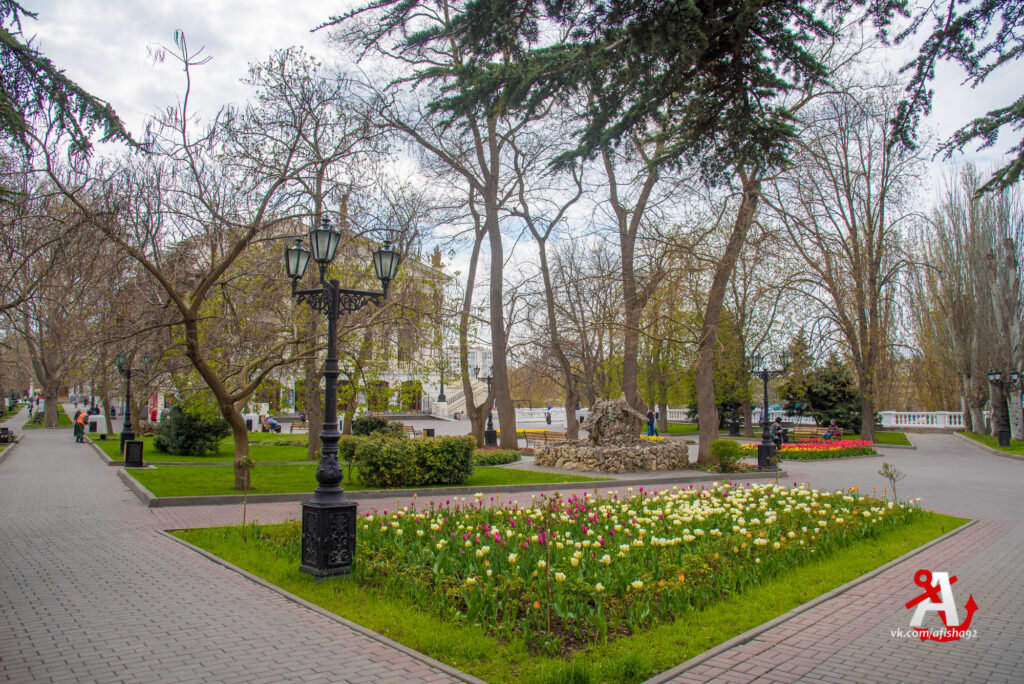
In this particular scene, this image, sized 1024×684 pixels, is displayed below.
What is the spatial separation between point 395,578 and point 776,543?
4060 mm

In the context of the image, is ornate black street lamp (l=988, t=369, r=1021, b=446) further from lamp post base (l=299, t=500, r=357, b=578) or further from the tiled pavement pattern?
the tiled pavement pattern

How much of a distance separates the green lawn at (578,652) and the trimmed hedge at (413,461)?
6.17 meters

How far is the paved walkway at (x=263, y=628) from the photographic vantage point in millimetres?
4414

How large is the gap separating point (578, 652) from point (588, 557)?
6.69 feet

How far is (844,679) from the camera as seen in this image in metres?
4.28

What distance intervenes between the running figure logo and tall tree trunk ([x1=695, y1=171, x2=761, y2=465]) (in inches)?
470

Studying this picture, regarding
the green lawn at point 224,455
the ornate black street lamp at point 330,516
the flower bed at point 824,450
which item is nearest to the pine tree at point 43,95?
the ornate black street lamp at point 330,516

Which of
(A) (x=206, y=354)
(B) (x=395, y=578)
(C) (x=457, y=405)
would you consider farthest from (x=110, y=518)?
(C) (x=457, y=405)

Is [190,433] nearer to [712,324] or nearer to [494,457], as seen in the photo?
[494,457]

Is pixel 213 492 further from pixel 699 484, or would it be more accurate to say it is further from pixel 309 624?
pixel 699 484

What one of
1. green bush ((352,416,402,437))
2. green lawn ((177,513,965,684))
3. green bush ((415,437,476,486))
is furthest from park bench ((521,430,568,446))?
green lawn ((177,513,965,684))

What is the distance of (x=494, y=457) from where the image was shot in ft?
69.4

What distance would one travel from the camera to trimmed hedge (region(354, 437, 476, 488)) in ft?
46.5

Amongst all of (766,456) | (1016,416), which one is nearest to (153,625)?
(766,456)
